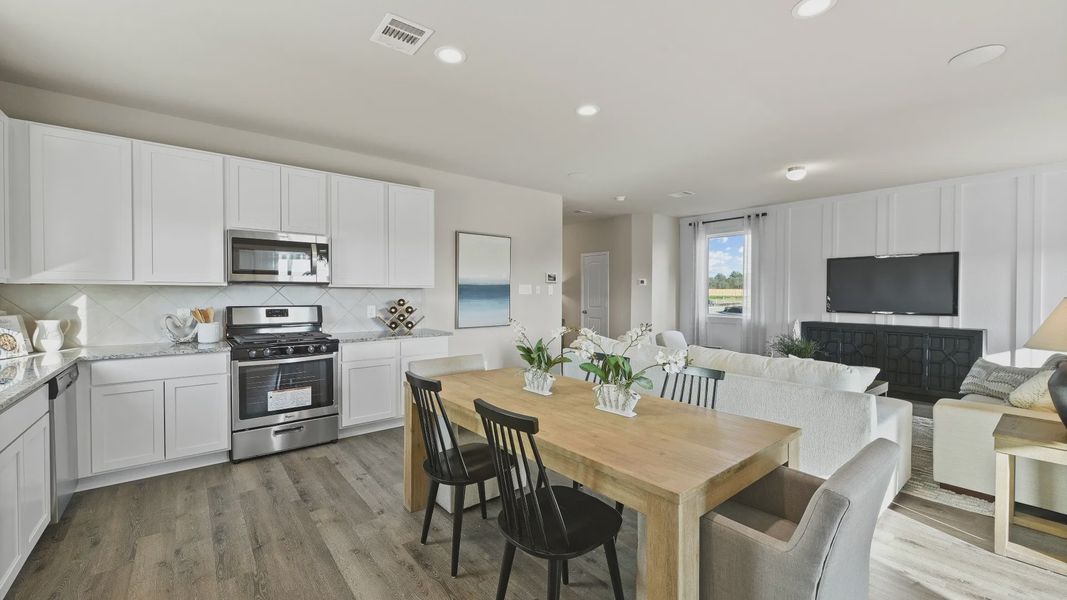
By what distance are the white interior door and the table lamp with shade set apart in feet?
19.9

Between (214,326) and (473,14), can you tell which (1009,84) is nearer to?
(473,14)

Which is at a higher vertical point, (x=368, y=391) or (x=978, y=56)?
(x=978, y=56)

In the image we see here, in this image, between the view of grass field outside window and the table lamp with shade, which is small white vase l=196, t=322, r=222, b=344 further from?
the view of grass field outside window

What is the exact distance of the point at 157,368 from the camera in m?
3.02

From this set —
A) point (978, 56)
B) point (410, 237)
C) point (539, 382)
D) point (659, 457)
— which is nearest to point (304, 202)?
point (410, 237)

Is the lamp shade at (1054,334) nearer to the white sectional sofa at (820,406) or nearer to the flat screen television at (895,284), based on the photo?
the white sectional sofa at (820,406)

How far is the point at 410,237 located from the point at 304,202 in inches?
39.0

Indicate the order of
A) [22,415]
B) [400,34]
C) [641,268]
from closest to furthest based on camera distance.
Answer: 1. [22,415]
2. [400,34]
3. [641,268]

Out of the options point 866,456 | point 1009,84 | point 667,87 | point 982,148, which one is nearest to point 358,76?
point 667,87

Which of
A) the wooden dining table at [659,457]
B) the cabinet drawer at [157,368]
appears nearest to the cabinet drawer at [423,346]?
the cabinet drawer at [157,368]

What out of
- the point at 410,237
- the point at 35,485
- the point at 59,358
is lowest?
the point at 35,485

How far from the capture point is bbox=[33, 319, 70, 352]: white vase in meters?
2.94

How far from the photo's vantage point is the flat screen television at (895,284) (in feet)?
18.1

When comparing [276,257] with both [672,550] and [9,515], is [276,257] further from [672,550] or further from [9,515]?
[672,550]
